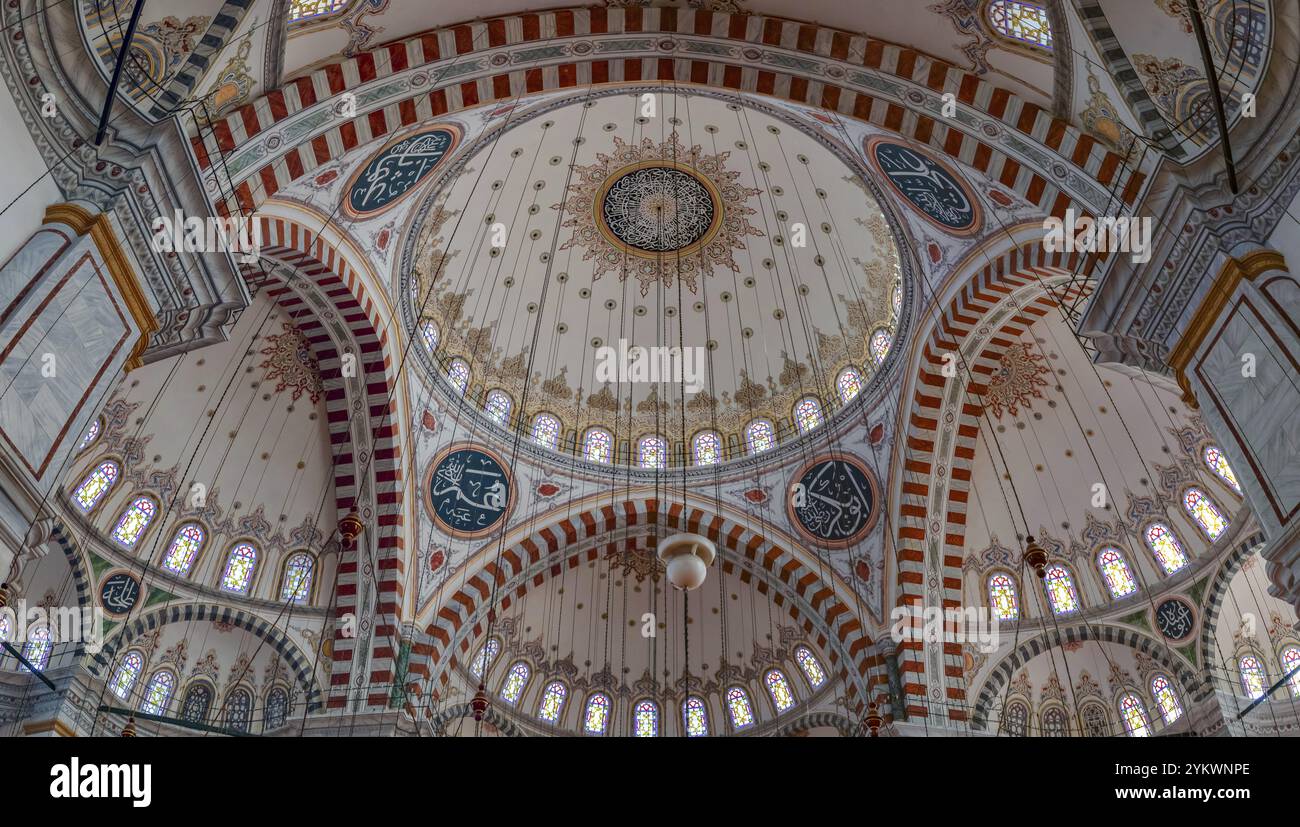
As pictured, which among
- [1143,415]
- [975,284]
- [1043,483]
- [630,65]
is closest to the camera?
[630,65]

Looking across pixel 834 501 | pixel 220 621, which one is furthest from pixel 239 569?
pixel 834 501

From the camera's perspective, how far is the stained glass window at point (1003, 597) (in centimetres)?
1480

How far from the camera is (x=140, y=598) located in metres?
13.0

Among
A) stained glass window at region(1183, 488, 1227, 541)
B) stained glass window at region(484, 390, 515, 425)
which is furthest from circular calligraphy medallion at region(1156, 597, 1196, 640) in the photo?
stained glass window at region(484, 390, 515, 425)

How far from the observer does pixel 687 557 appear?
6.80 m

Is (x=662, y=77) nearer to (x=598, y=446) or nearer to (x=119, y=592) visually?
(x=598, y=446)

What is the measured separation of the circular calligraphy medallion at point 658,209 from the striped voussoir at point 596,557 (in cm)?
470

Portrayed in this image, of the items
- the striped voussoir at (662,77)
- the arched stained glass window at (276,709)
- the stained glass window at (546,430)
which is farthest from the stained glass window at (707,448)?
the striped voussoir at (662,77)

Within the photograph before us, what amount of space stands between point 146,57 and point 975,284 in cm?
972

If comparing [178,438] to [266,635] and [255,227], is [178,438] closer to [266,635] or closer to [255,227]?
[266,635]

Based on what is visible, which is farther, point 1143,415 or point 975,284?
point 1143,415

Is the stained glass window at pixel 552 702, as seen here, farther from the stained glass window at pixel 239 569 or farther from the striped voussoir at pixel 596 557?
the stained glass window at pixel 239 569
